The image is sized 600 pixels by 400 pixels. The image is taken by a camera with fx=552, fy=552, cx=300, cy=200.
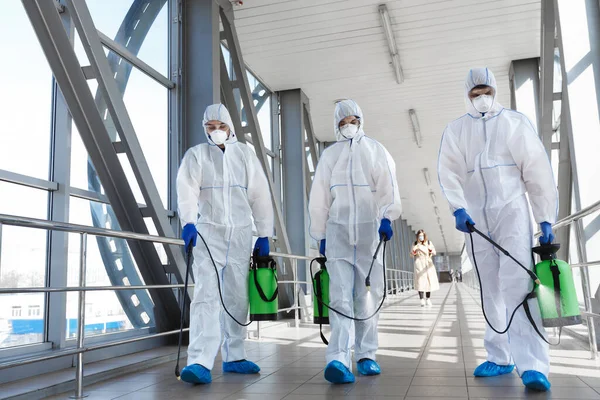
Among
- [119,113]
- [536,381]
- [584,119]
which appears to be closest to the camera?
[536,381]

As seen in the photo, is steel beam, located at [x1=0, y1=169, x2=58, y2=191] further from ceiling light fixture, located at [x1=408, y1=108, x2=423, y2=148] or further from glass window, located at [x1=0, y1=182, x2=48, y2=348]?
ceiling light fixture, located at [x1=408, y1=108, x2=423, y2=148]

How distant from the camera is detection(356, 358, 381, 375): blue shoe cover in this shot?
9.75ft

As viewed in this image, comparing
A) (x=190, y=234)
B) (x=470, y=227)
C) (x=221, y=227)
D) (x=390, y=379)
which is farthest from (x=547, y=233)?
(x=190, y=234)

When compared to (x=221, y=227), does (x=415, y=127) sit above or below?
above

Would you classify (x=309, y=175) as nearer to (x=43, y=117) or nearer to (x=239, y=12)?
(x=239, y=12)

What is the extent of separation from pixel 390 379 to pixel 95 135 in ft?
8.54

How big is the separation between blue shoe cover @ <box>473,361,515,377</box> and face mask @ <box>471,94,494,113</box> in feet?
4.25

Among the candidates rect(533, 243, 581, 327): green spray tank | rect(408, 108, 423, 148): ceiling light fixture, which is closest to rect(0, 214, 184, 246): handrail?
rect(533, 243, 581, 327): green spray tank

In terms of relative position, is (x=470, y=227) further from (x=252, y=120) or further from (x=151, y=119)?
(x=252, y=120)

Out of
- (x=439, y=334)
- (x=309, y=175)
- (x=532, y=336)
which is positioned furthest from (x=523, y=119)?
(x=309, y=175)

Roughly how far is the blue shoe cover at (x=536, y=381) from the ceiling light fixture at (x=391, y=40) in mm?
5050

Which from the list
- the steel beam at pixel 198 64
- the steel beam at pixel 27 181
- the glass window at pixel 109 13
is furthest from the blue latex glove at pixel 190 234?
the steel beam at pixel 198 64

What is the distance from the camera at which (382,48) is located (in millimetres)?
7637

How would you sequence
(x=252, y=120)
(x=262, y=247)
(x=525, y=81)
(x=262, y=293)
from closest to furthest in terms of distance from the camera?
(x=262, y=293) < (x=262, y=247) < (x=252, y=120) < (x=525, y=81)
